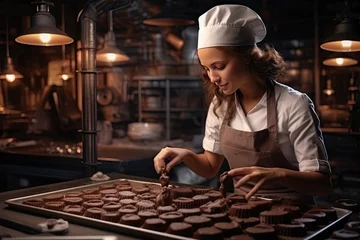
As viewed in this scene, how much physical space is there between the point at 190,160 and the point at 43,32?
1.33m

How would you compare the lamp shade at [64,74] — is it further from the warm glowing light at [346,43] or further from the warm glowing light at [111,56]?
the warm glowing light at [346,43]

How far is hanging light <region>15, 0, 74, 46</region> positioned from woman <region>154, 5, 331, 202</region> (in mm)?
1210

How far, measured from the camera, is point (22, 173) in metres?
5.14

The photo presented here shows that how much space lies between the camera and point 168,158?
2311 millimetres

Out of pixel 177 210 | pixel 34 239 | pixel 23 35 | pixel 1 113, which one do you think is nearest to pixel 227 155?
pixel 177 210

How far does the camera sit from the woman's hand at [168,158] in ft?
7.28

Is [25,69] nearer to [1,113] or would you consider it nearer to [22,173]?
[1,113]

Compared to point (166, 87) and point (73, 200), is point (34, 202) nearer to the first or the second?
point (73, 200)

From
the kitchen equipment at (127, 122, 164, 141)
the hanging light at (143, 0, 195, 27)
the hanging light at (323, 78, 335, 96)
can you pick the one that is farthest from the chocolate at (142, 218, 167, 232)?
the hanging light at (323, 78, 335, 96)

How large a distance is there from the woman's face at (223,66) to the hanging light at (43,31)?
1.33 m

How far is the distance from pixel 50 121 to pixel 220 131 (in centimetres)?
557

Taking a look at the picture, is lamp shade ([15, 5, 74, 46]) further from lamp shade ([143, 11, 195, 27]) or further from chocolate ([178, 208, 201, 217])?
lamp shade ([143, 11, 195, 27])

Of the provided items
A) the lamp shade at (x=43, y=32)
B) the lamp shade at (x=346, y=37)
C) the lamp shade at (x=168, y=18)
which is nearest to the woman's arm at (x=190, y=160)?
the lamp shade at (x=43, y=32)

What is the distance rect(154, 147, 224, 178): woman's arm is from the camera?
2.24 m
